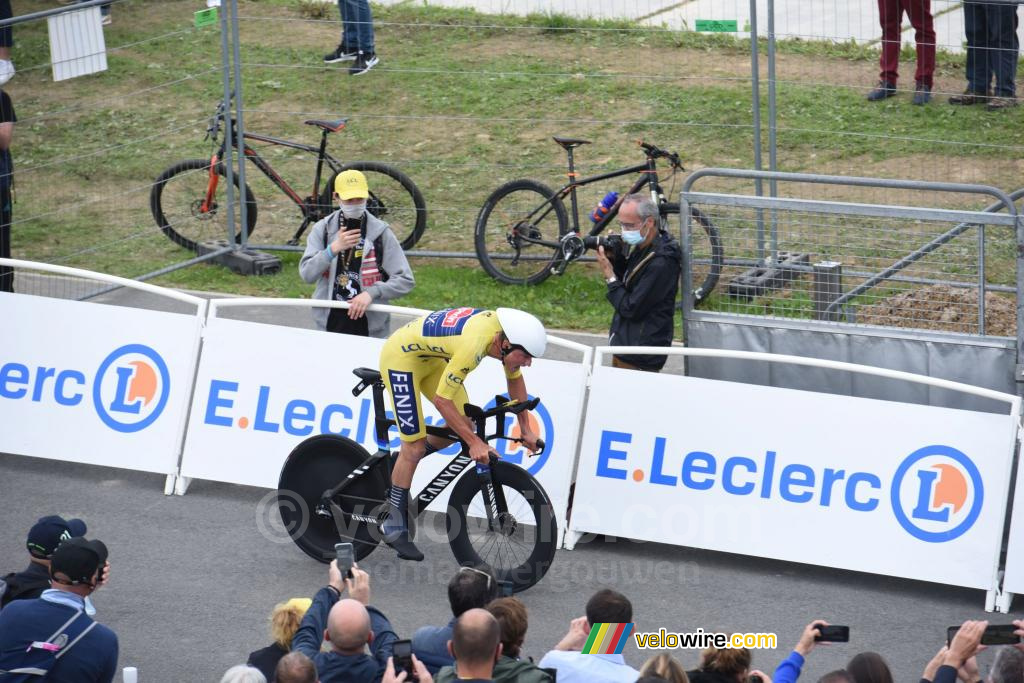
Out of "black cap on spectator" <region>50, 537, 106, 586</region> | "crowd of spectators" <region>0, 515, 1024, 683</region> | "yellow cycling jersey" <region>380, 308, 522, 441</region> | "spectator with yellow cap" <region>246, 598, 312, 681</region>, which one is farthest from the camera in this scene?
"yellow cycling jersey" <region>380, 308, 522, 441</region>

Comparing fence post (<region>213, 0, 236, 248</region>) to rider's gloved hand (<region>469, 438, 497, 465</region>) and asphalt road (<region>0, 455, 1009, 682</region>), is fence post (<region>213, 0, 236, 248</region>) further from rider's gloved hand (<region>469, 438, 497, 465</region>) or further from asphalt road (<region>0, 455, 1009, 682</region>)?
rider's gloved hand (<region>469, 438, 497, 465</region>)

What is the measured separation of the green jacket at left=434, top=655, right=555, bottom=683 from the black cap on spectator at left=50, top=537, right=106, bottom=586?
160 cm

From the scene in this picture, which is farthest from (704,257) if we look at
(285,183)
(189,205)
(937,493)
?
(189,205)

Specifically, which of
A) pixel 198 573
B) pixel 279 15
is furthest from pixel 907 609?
pixel 279 15

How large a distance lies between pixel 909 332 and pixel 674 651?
2987 millimetres

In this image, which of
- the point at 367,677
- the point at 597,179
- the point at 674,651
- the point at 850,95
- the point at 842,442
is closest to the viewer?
the point at 367,677

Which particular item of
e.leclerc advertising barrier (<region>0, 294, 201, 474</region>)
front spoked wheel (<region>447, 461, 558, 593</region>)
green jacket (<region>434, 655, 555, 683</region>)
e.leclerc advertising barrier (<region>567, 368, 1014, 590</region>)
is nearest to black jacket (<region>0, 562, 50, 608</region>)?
green jacket (<region>434, 655, 555, 683</region>)

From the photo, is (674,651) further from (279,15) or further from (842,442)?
(279,15)

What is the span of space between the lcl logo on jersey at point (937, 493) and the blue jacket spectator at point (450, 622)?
121 inches

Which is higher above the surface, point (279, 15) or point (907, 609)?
point (279, 15)

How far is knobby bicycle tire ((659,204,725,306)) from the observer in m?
9.98

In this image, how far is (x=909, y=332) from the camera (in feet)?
31.2

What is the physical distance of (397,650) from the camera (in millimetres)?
6031

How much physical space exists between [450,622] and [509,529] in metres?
1.88
